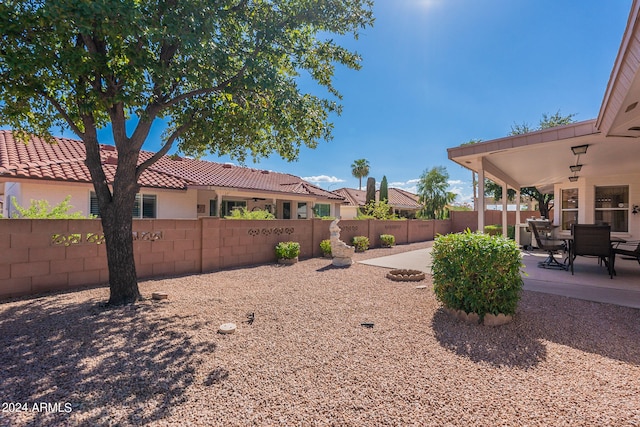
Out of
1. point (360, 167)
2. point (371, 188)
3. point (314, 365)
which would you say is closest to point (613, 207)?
point (314, 365)

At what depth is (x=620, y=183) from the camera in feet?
31.7

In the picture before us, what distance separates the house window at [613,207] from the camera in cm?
962

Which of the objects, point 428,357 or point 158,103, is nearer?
point 428,357

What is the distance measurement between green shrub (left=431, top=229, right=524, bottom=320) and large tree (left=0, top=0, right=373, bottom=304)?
3.37 metres

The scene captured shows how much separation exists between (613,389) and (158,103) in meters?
6.82

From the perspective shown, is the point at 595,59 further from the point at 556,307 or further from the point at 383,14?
the point at 556,307

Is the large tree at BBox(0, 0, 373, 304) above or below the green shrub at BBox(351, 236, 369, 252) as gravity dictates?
above

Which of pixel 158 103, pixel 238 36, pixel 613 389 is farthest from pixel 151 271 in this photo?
pixel 613 389

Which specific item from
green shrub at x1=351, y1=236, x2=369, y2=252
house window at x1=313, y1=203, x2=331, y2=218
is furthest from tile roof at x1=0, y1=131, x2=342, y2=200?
green shrub at x1=351, y1=236, x2=369, y2=252

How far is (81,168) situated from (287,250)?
7.70 m

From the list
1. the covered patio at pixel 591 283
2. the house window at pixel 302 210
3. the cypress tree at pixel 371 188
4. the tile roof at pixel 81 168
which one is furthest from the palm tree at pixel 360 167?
the covered patio at pixel 591 283

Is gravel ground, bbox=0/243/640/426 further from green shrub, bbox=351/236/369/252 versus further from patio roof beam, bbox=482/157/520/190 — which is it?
green shrub, bbox=351/236/369/252

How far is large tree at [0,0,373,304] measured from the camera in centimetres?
376

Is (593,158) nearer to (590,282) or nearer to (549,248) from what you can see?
(549,248)
